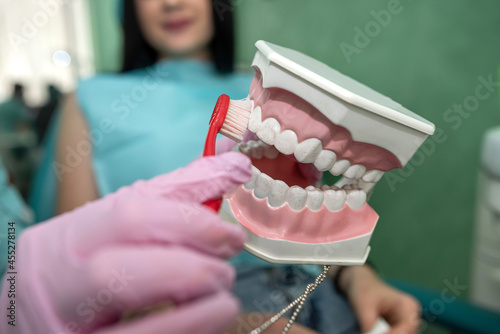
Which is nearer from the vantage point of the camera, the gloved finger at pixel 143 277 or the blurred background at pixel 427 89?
the gloved finger at pixel 143 277

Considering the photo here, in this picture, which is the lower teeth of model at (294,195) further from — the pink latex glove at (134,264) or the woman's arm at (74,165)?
the woman's arm at (74,165)

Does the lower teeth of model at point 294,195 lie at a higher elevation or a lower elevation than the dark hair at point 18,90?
higher

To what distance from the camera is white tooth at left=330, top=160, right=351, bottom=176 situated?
13.9 inches

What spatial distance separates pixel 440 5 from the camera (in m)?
0.70

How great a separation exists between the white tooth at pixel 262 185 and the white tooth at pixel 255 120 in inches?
1.8

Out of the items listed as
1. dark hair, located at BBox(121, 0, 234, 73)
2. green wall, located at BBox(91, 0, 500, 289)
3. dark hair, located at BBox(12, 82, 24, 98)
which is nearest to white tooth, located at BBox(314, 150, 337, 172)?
green wall, located at BBox(91, 0, 500, 289)

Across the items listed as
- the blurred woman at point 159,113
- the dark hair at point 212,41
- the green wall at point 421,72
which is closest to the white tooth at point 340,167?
the green wall at point 421,72

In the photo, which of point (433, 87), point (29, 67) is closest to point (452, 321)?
point (433, 87)

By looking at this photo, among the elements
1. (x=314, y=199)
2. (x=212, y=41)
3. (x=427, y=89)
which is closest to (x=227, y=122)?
(x=314, y=199)

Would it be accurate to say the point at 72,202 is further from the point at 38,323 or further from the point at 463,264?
the point at 463,264

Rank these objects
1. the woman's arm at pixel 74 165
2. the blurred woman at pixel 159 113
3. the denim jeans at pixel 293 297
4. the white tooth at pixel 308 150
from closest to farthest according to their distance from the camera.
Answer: the white tooth at pixel 308 150, the denim jeans at pixel 293 297, the blurred woman at pixel 159 113, the woman's arm at pixel 74 165

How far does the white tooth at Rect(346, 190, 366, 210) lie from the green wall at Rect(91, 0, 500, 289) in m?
0.23

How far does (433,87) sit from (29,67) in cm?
135

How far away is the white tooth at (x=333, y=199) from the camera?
0.37 m
